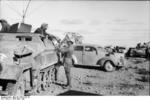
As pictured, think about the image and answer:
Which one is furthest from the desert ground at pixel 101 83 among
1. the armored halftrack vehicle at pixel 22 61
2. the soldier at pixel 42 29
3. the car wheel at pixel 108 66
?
the soldier at pixel 42 29

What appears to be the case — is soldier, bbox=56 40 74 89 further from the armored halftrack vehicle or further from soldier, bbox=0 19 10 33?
soldier, bbox=0 19 10 33

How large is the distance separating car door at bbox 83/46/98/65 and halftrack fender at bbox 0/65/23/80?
572cm

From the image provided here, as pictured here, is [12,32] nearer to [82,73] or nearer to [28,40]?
[28,40]

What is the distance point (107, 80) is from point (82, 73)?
1.11m

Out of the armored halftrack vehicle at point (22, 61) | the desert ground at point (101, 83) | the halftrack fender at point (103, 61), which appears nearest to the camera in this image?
the armored halftrack vehicle at point (22, 61)

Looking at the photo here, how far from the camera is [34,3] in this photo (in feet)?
22.2

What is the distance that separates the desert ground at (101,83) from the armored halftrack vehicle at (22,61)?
78cm

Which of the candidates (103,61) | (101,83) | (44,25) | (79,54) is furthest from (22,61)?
(103,61)

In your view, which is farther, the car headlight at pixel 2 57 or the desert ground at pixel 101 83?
the desert ground at pixel 101 83

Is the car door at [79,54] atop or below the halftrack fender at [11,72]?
atop

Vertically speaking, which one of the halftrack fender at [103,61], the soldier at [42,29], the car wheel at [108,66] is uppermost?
the soldier at [42,29]

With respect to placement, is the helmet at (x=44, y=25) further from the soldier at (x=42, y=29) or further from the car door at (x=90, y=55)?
the car door at (x=90, y=55)

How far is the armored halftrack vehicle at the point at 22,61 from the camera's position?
4.78 meters

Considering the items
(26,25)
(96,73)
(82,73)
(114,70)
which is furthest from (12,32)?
(114,70)
